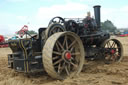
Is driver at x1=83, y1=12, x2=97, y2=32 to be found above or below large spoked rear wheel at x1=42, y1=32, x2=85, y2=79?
above


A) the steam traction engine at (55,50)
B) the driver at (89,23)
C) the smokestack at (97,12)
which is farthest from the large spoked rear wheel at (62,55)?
the smokestack at (97,12)

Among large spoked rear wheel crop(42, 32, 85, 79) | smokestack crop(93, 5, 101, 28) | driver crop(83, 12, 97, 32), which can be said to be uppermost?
smokestack crop(93, 5, 101, 28)

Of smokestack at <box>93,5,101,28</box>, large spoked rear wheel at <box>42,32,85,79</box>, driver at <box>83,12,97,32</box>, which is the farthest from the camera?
smokestack at <box>93,5,101,28</box>

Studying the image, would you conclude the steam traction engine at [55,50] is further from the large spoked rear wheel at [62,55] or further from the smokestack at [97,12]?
the smokestack at [97,12]

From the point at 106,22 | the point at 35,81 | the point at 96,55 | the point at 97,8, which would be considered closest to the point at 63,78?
the point at 35,81

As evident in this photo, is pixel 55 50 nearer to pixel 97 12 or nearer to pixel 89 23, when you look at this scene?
pixel 89 23

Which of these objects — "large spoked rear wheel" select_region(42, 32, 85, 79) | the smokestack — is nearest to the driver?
the smokestack

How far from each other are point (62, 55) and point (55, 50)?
0.40 meters

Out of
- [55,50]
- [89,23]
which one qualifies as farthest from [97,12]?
[55,50]

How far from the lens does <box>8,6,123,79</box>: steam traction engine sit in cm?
403

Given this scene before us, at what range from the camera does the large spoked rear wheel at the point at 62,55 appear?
3922mm

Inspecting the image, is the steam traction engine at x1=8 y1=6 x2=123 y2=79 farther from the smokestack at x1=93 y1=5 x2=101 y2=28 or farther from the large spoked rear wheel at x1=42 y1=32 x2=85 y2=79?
the smokestack at x1=93 y1=5 x2=101 y2=28

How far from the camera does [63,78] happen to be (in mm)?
4250

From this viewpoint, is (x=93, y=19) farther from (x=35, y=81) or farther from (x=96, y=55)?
(x=35, y=81)
